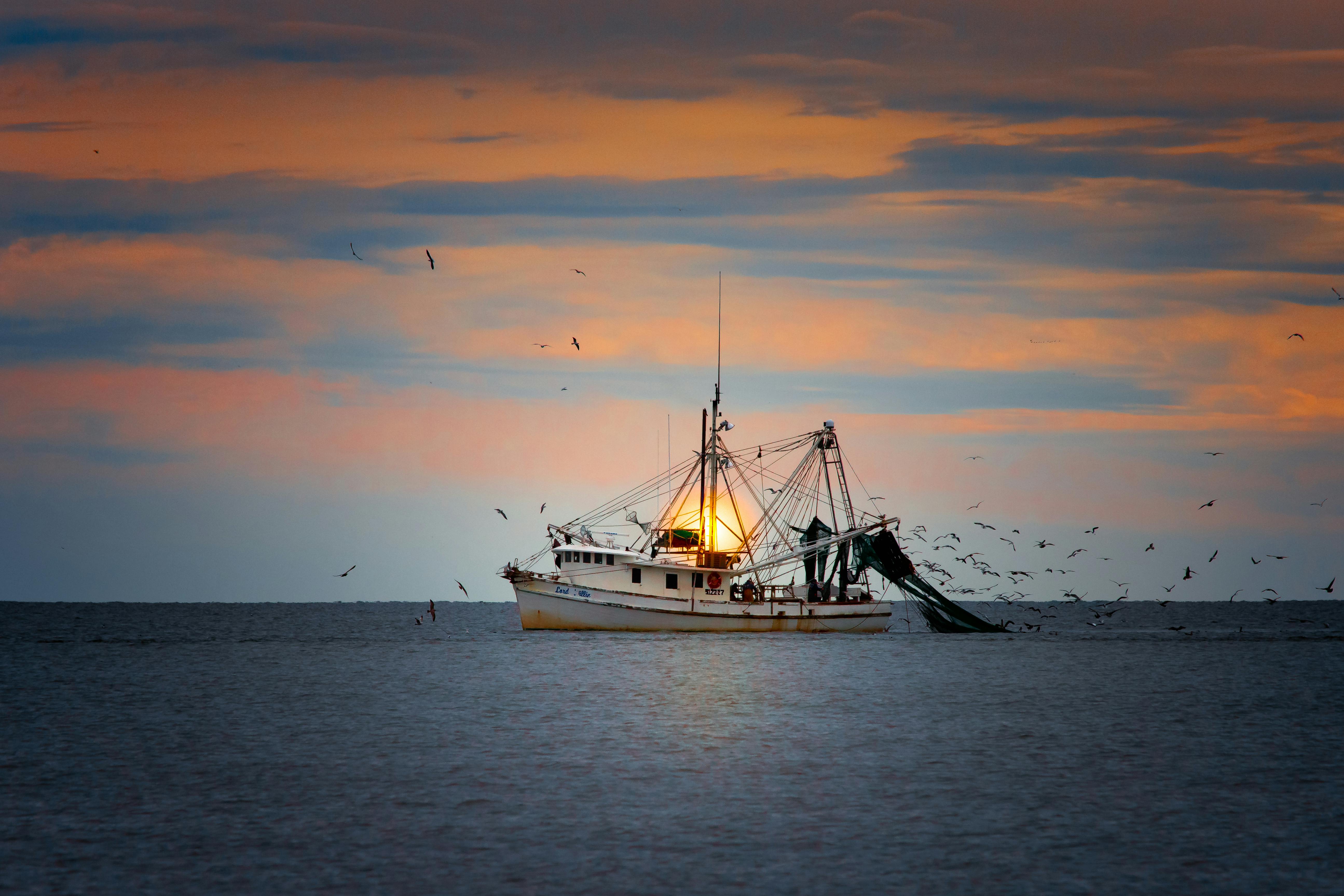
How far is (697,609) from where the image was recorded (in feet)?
248

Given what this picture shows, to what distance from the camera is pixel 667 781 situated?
101 ft

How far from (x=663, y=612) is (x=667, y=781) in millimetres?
43354

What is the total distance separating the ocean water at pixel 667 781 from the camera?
21.4 metres

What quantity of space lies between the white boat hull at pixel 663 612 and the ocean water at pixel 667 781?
17.8 feet

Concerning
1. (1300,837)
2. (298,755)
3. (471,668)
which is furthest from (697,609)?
(1300,837)

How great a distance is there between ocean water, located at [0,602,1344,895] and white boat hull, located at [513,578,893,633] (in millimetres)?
5434

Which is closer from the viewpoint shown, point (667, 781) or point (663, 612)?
point (667, 781)

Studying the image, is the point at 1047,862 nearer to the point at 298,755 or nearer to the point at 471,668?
the point at 298,755

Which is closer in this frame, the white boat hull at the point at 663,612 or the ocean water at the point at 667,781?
the ocean water at the point at 667,781

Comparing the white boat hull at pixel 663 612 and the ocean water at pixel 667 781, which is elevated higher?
the white boat hull at pixel 663 612

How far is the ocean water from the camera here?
21.4m

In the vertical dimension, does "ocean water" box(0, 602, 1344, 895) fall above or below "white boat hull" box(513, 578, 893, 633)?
below

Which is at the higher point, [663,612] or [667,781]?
[663,612]

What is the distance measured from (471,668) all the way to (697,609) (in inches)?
550
